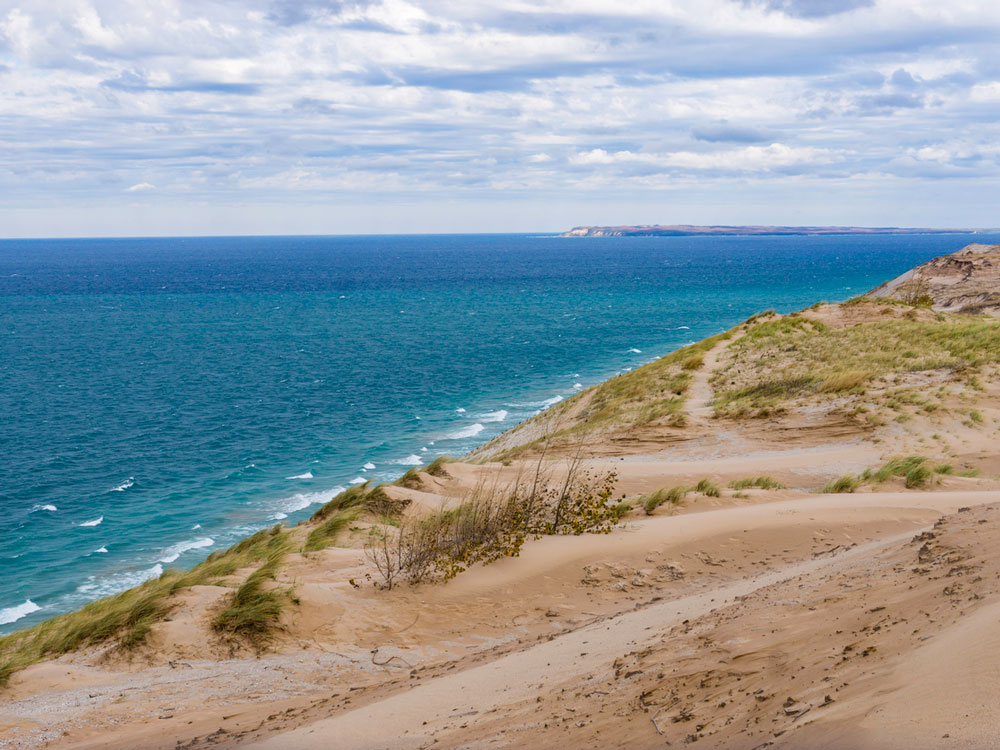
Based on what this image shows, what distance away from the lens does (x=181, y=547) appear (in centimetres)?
2362

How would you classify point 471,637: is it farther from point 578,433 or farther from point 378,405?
point 378,405

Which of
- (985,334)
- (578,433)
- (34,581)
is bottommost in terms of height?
(34,581)

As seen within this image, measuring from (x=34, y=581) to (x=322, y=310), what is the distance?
67.0 m

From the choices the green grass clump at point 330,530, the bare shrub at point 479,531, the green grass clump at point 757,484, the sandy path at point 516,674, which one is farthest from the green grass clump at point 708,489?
the green grass clump at point 330,530

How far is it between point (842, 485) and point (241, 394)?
35.7 metres

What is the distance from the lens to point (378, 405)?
136 feet

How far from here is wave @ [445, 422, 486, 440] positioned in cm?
3499

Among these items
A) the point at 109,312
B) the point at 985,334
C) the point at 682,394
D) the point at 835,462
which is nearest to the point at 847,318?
the point at 985,334

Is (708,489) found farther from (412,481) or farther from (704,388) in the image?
(704,388)

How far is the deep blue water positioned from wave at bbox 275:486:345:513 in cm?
11

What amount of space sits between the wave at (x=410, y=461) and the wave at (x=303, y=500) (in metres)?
3.32

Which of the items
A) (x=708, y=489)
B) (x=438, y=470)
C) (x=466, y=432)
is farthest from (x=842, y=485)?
(x=466, y=432)

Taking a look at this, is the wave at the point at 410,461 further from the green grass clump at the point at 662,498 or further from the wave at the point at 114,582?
the green grass clump at the point at 662,498

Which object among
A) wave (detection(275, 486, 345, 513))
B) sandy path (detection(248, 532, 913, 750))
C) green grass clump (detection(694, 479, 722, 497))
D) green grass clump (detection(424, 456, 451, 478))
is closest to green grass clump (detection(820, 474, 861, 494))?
green grass clump (detection(694, 479, 722, 497))
